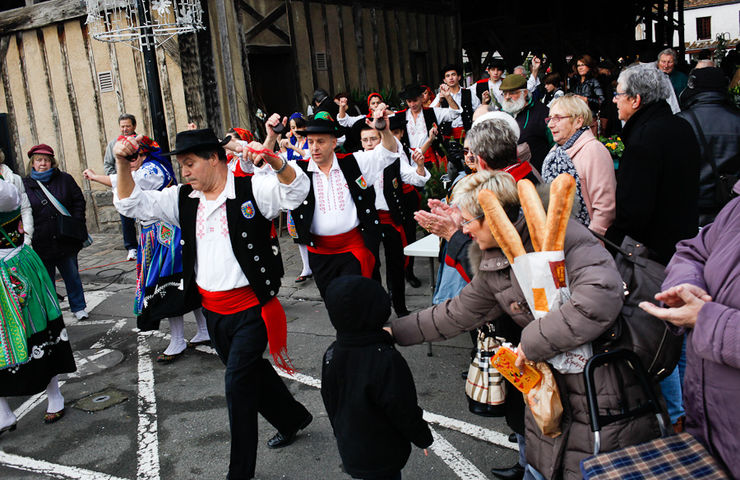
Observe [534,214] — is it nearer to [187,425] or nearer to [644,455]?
[644,455]

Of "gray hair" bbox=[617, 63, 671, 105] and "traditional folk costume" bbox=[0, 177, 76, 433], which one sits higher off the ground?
"gray hair" bbox=[617, 63, 671, 105]

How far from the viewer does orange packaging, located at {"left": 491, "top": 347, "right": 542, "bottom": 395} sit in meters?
2.41

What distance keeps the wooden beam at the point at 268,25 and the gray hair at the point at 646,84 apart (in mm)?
7882

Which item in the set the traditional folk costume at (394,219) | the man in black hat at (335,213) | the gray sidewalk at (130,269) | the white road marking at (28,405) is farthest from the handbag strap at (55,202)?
the traditional folk costume at (394,219)

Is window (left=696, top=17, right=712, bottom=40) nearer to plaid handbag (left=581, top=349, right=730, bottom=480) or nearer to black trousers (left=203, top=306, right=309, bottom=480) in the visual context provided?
black trousers (left=203, top=306, right=309, bottom=480)

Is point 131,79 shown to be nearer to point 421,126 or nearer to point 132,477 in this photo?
point 421,126

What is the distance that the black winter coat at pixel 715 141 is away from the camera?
4.15 meters

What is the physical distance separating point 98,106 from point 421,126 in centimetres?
643

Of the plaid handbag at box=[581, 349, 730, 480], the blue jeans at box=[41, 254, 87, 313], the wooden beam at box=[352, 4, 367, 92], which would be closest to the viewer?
the plaid handbag at box=[581, 349, 730, 480]

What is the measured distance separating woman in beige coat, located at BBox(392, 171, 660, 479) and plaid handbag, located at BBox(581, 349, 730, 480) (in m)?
0.05

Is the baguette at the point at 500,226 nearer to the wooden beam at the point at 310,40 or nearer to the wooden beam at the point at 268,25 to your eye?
the wooden beam at the point at 268,25

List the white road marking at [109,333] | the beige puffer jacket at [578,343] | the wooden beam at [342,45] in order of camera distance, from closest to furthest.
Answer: the beige puffer jacket at [578,343] < the white road marking at [109,333] < the wooden beam at [342,45]

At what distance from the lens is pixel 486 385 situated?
2.68m

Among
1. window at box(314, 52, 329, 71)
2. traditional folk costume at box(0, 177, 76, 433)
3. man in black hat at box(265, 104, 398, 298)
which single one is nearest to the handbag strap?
traditional folk costume at box(0, 177, 76, 433)
